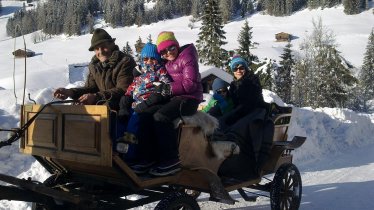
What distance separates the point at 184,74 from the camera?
4.48 metres

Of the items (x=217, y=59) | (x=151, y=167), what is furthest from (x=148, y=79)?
(x=217, y=59)

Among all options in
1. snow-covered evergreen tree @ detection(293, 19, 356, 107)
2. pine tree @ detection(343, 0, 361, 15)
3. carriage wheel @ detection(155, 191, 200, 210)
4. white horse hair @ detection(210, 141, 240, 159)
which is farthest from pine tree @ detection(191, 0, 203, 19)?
carriage wheel @ detection(155, 191, 200, 210)

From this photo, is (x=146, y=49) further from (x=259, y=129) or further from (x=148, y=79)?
(x=259, y=129)

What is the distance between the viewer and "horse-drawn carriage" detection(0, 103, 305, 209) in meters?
3.81

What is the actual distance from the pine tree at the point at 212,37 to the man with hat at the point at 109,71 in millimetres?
36797

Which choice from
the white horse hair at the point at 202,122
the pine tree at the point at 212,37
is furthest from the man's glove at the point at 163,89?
the pine tree at the point at 212,37

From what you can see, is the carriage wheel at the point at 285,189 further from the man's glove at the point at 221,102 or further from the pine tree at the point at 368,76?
the pine tree at the point at 368,76

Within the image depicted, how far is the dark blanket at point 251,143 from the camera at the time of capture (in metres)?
5.89

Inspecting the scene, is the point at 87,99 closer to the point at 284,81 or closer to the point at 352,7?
the point at 284,81

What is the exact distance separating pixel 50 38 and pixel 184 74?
447 feet

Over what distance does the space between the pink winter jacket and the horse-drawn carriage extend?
0.36 meters

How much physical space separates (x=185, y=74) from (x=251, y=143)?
1912 millimetres

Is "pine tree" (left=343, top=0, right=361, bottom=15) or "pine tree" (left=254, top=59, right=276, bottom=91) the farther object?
"pine tree" (left=343, top=0, right=361, bottom=15)

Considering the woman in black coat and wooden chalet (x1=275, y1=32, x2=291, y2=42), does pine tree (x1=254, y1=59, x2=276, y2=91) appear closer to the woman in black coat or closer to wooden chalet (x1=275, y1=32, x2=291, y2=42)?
the woman in black coat
